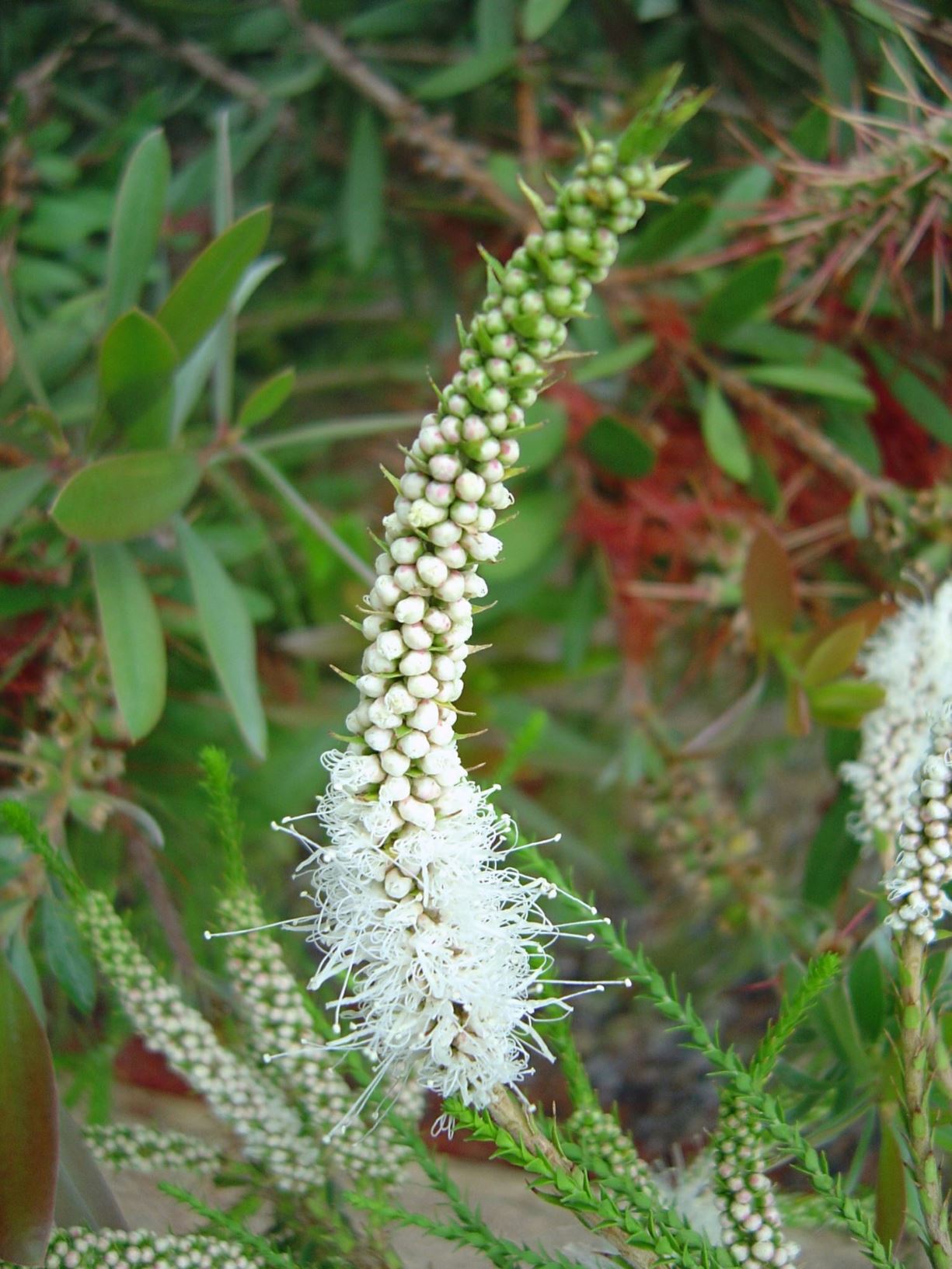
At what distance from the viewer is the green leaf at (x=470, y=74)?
99 centimetres

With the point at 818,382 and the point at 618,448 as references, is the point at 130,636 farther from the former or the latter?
the point at 818,382

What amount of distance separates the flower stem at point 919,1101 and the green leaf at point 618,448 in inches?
21.5

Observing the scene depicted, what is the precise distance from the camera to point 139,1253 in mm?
565

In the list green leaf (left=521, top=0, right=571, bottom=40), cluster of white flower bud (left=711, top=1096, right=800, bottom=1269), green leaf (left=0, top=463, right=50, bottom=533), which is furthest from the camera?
green leaf (left=521, top=0, right=571, bottom=40)

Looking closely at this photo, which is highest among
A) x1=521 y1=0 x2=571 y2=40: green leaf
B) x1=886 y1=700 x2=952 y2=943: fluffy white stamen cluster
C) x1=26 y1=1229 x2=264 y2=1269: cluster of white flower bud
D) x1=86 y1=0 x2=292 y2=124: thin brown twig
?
x1=86 y1=0 x2=292 y2=124: thin brown twig

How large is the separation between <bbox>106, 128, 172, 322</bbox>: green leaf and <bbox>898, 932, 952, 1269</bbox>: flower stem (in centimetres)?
72

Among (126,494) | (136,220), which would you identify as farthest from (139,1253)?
(136,220)

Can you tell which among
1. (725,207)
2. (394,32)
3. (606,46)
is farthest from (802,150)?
(394,32)

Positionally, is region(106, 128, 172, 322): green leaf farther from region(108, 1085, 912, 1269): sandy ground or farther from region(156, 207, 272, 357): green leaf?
region(108, 1085, 912, 1269): sandy ground

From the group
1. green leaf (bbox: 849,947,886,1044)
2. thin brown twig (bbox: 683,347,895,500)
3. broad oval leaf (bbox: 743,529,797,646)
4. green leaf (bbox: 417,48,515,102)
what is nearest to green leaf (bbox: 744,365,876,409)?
A: thin brown twig (bbox: 683,347,895,500)

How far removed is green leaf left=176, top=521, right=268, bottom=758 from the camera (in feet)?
2.45

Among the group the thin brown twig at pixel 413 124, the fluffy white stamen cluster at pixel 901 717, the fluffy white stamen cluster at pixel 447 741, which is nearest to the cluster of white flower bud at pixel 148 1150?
the fluffy white stamen cluster at pixel 447 741

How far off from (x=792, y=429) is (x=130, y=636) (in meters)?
0.63

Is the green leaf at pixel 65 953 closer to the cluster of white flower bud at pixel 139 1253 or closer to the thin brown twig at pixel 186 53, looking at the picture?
the cluster of white flower bud at pixel 139 1253
